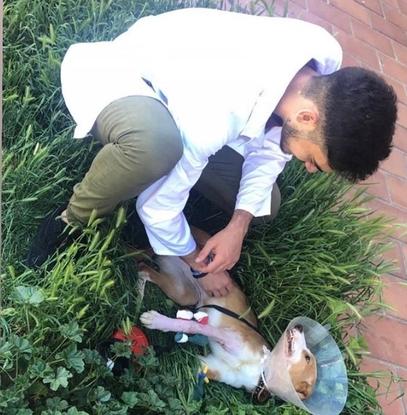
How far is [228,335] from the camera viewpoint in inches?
67.2

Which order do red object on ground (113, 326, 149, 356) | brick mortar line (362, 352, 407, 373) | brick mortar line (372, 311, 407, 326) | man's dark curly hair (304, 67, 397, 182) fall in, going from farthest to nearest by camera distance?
brick mortar line (372, 311, 407, 326)
brick mortar line (362, 352, 407, 373)
red object on ground (113, 326, 149, 356)
man's dark curly hair (304, 67, 397, 182)

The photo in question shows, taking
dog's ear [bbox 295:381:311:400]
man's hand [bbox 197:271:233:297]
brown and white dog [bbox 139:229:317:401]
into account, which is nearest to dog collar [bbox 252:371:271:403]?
brown and white dog [bbox 139:229:317:401]

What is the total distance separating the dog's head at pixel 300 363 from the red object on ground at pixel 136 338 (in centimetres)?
36

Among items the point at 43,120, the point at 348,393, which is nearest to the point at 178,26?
the point at 43,120

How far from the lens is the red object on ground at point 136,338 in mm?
1536

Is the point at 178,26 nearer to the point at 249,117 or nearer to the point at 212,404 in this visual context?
the point at 249,117

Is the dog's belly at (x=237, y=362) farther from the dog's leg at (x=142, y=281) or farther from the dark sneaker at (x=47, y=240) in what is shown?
the dark sneaker at (x=47, y=240)

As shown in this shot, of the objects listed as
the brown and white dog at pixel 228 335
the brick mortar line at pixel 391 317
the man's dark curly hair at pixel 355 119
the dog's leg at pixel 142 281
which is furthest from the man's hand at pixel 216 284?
the brick mortar line at pixel 391 317

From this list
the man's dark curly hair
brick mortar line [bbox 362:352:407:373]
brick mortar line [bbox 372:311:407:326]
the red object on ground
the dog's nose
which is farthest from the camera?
brick mortar line [bbox 372:311:407:326]

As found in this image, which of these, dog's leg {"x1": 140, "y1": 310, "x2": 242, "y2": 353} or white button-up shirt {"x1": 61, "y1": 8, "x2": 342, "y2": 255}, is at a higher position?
white button-up shirt {"x1": 61, "y1": 8, "x2": 342, "y2": 255}

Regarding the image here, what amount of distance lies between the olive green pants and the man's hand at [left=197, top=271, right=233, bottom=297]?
357mm

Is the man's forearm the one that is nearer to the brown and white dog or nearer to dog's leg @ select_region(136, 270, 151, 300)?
the brown and white dog

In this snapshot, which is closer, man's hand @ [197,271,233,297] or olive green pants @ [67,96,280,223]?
olive green pants @ [67,96,280,223]

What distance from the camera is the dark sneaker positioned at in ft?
5.19
